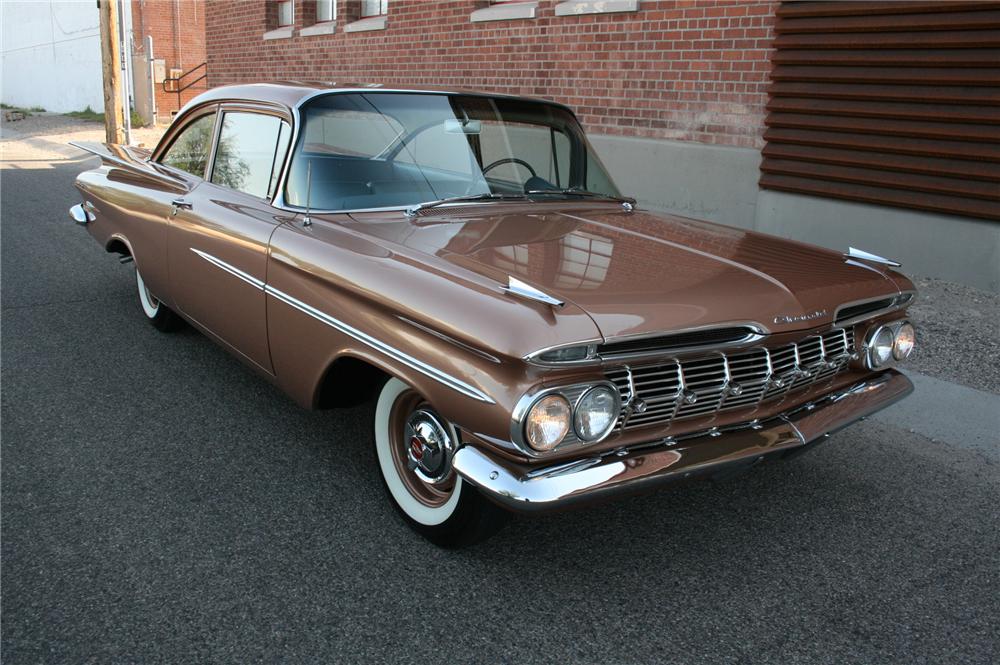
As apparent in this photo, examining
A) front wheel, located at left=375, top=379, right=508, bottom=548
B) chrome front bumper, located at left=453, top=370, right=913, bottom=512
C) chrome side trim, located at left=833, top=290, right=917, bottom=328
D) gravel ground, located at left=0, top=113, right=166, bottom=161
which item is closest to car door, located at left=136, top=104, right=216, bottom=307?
front wheel, located at left=375, top=379, right=508, bottom=548

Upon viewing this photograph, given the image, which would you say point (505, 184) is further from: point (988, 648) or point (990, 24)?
point (990, 24)

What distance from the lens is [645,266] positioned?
9.29ft

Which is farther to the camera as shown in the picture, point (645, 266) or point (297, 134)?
point (297, 134)

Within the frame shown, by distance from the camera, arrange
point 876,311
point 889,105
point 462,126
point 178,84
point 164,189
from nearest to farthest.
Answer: point 876,311 → point 462,126 → point 164,189 → point 889,105 → point 178,84

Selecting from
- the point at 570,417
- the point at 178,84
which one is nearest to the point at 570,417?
the point at 570,417

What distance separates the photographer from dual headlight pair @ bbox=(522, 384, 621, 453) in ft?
7.60

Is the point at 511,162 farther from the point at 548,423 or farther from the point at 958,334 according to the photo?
the point at 958,334

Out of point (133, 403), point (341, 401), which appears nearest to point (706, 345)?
point (341, 401)

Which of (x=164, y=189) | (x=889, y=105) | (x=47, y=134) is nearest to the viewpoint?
(x=164, y=189)

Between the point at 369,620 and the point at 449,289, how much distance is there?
Result: 40.2 inches

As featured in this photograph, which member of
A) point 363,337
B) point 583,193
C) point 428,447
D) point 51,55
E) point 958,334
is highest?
point 51,55

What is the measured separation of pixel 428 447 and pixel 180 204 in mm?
2143

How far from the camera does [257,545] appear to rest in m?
2.88

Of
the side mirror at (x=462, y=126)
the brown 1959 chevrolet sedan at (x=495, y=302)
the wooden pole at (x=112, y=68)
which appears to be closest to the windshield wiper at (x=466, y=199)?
the brown 1959 chevrolet sedan at (x=495, y=302)
